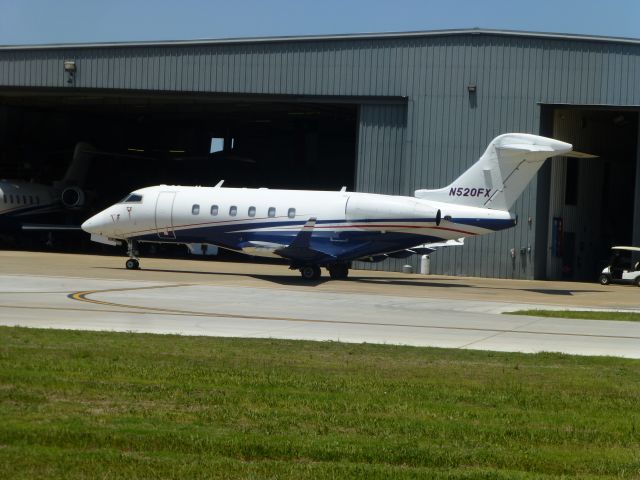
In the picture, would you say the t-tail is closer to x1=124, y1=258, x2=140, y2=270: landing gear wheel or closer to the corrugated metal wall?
the corrugated metal wall

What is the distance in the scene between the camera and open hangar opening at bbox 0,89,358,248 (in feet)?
201

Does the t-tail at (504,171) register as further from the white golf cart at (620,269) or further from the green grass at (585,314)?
the white golf cart at (620,269)

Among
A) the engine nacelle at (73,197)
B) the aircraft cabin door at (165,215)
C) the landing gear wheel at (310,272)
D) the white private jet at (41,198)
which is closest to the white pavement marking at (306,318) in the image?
the landing gear wheel at (310,272)

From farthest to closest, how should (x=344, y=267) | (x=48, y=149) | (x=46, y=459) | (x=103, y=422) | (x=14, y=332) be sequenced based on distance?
(x=48, y=149)
(x=344, y=267)
(x=14, y=332)
(x=103, y=422)
(x=46, y=459)

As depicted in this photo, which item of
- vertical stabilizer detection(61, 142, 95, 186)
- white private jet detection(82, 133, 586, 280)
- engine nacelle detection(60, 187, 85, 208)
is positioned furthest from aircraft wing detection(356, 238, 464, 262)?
vertical stabilizer detection(61, 142, 95, 186)

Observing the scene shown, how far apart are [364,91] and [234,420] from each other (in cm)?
3903

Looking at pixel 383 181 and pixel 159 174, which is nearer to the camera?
pixel 383 181

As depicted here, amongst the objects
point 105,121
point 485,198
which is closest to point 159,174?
point 105,121

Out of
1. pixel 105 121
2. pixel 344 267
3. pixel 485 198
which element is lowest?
pixel 344 267

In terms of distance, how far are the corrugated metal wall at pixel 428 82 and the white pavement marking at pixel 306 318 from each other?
1877cm

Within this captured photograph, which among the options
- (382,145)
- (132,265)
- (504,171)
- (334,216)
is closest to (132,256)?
(132,265)

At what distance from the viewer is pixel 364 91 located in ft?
156

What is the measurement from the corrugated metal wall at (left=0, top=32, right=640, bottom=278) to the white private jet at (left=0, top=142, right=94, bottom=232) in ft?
35.2

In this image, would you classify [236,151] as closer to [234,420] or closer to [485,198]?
[485,198]
